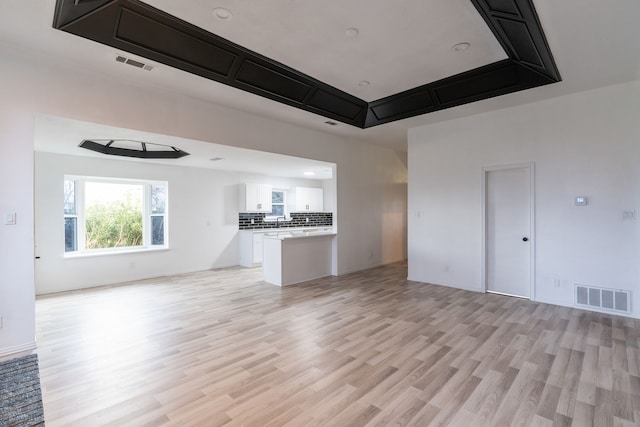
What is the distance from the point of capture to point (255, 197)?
299 inches

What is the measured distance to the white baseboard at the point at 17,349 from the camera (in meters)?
2.78

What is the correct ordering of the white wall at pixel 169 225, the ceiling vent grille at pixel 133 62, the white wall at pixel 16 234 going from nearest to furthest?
the white wall at pixel 16 234 → the ceiling vent grille at pixel 133 62 → the white wall at pixel 169 225

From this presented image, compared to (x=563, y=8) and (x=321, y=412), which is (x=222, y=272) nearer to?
(x=321, y=412)

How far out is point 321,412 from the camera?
79.4 inches

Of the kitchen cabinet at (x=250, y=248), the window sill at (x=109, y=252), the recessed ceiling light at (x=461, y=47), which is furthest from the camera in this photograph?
the kitchen cabinet at (x=250, y=248)

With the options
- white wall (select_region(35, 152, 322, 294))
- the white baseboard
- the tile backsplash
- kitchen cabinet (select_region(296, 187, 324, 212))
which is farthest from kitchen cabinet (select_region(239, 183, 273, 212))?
the white baseboard

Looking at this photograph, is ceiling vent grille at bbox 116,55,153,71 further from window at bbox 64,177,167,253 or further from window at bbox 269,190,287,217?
window at bbox 269,190,287,217

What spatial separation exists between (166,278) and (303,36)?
5341 millimetres

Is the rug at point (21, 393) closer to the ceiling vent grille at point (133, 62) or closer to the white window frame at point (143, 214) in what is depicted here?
the ceiling vent grille at point (133, 62)

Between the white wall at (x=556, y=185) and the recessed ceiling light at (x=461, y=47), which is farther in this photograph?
the white wall at (x=556, y=185)

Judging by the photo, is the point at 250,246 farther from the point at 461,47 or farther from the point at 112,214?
the point at 461,47

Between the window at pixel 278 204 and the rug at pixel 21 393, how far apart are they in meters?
6.05

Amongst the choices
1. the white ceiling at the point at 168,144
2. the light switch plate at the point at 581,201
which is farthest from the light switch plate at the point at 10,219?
the light switch plate at the point at 581,201

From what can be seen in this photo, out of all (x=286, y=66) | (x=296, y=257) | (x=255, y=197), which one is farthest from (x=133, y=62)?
(x=255, y=197)
